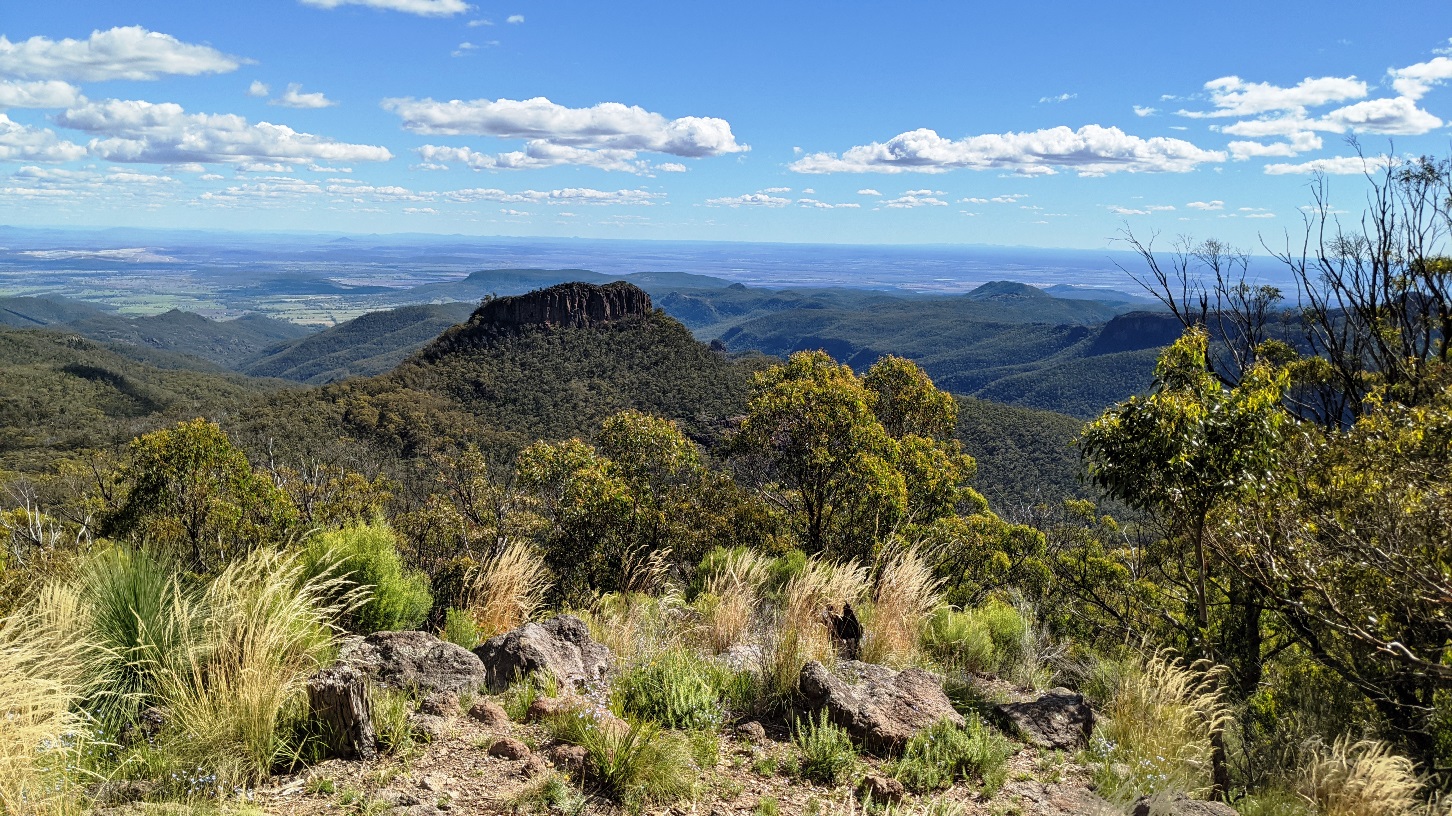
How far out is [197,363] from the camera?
158 m

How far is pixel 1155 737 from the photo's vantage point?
4.93 metres

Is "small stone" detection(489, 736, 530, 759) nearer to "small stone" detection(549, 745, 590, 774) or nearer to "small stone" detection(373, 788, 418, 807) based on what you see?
"small stone" detection(549, 745, 590, 774)

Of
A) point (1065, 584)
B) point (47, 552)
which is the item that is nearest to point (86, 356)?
point (47, 552)

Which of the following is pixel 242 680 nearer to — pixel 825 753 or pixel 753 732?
pixel 753 732

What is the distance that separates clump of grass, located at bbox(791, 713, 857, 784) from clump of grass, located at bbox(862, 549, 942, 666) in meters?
1.85

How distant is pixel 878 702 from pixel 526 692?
2.15 m

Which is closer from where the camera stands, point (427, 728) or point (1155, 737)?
point (427, 728)

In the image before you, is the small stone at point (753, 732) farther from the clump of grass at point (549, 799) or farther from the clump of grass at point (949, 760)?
the clump of grass at point (549, 799)

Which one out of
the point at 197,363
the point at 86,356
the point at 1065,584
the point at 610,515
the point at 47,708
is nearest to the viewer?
the point at 47,708

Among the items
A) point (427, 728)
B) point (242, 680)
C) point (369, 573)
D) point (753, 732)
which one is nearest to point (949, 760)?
point (753, 732)

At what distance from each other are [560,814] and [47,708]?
Result: 2.34m

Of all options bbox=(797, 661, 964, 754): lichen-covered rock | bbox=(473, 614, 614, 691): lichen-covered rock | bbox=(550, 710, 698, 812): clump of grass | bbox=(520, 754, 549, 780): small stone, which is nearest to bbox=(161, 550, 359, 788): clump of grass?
bbox=(473, 614, 614, 691): lichen-covered rock

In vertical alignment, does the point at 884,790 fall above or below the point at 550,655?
below

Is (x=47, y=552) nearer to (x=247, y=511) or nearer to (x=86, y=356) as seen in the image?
(x=247, y=511)
